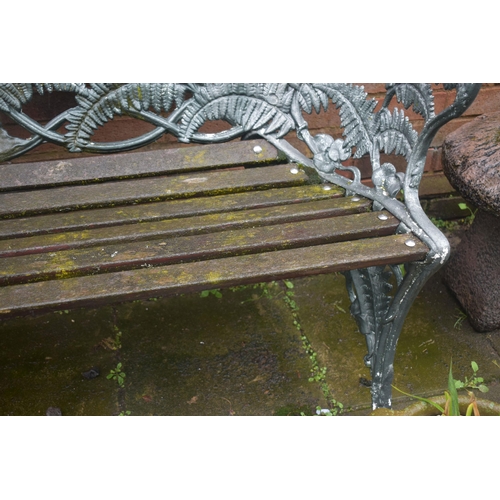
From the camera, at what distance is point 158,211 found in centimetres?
190

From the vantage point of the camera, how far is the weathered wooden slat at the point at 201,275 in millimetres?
1506

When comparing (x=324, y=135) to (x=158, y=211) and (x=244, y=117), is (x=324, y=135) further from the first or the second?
(x=158, y=211)

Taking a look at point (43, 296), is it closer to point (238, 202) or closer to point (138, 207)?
point (138, 207)

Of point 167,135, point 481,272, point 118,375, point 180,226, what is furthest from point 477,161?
point 118,375

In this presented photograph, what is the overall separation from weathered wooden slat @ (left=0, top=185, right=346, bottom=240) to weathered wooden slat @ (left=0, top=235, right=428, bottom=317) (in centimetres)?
29

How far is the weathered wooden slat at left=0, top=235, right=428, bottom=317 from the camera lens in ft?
4.94

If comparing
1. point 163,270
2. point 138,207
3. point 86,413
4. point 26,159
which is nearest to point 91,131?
point 138,207

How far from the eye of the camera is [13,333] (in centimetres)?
246

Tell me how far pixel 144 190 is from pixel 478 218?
1.36 meters

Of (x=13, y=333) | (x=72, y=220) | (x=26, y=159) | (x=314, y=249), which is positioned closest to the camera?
(x=314, y=249)

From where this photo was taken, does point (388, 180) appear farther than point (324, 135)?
No

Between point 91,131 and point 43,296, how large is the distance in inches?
35.3

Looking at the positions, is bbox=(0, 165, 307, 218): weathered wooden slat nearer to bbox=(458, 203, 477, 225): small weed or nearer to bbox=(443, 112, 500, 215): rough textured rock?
bbox=(443, 112, 500, 215): rough textured rock

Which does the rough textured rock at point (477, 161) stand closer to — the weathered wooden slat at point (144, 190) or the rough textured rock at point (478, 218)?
the rough textured rock at point (478, 218)
